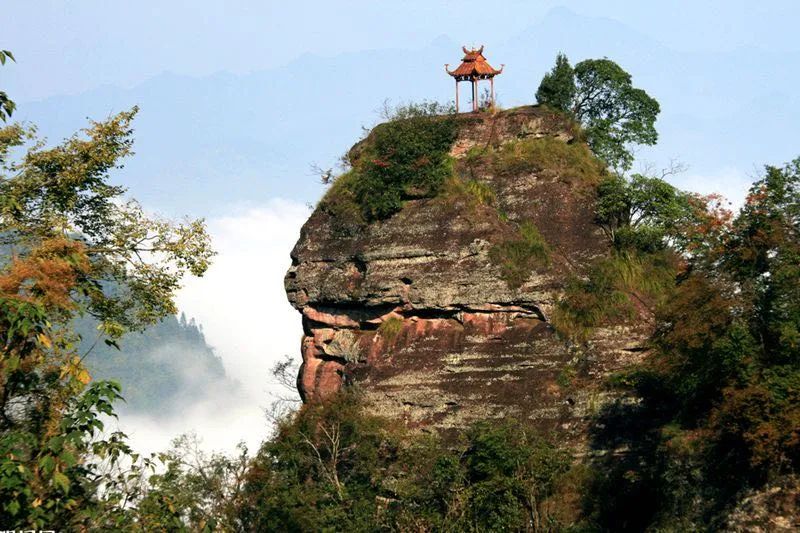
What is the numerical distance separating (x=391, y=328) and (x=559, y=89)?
331 inches

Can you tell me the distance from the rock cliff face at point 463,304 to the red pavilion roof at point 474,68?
1.52 m

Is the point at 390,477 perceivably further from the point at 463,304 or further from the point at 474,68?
the point at 474,68

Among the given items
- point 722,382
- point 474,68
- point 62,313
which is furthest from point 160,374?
A: point 62,313

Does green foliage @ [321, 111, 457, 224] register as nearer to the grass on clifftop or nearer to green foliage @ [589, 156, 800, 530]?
the grass on clifftop

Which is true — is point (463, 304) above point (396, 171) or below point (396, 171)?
below

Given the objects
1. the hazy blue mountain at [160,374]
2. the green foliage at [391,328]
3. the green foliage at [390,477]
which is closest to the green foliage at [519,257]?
the green foliage at [391,328]

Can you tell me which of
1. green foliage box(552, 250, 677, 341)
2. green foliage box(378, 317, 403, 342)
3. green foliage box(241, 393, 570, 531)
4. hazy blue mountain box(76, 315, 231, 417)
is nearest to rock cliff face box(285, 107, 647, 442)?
green foliage box(378, 317, 403, 342)

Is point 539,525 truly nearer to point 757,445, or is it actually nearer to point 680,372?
point 680,372

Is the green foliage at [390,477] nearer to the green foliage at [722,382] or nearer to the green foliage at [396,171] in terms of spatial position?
the green foliage at [722,382]

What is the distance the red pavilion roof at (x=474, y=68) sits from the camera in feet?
109

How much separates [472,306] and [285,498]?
21.2ft

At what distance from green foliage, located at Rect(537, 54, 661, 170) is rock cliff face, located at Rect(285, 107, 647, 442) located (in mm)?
1211

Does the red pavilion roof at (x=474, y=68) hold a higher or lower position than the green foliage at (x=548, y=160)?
higher

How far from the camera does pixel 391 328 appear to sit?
29.5 metres
